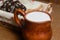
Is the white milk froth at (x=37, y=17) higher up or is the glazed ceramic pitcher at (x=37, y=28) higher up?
the white milk froth at (x=37, y=17)

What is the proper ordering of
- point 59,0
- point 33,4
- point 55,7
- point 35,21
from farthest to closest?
point 59,0 → point 55,7 → point 33,4 → point 35,21

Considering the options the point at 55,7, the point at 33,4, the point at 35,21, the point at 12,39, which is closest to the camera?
the point at 35,21

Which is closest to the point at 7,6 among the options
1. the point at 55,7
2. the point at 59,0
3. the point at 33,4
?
the point at 33,4

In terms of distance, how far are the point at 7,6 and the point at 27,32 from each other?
25 centimetres

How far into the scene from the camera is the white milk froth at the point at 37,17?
2.15 feet

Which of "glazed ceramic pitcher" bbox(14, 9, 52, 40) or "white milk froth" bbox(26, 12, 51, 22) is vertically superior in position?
"white milk froth" bbox(26, 12, 51, 22)

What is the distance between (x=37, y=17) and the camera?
67cm

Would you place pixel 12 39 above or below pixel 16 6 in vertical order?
below

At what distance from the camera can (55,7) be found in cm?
109

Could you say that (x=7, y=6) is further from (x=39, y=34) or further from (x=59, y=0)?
(x=59, y=0)

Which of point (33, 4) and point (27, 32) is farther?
point (33, 4)

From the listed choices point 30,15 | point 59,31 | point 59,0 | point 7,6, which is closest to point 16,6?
point 7,6

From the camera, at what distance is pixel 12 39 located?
0.76m

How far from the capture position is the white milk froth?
2.15ft
